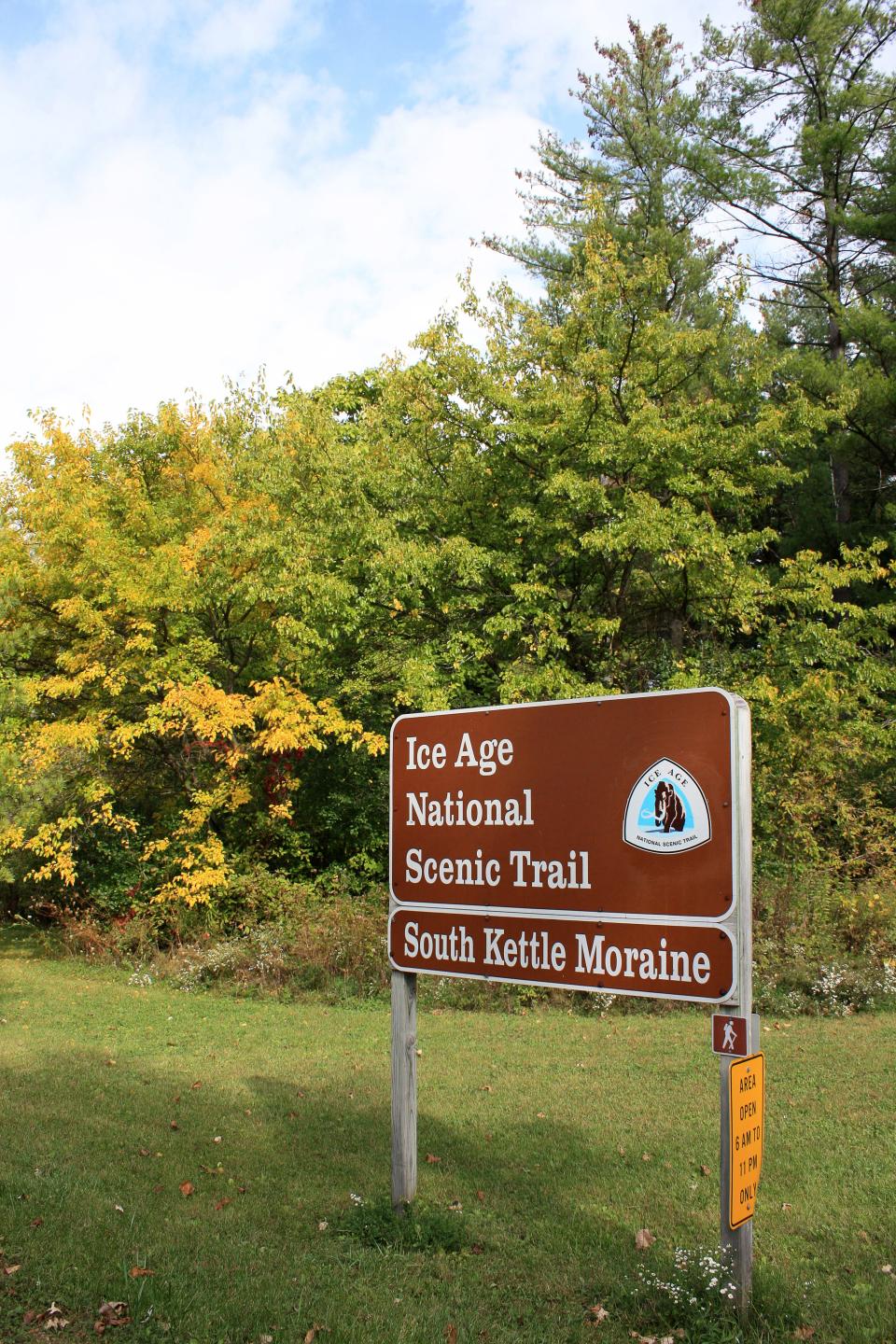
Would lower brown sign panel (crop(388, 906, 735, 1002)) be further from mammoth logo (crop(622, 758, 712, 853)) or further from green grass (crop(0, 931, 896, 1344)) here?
green grass (crop(0, 931, 896, 1344))

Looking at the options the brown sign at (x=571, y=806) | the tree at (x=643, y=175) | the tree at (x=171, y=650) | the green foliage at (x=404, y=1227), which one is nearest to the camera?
the brown sign at (x=571, y=806)

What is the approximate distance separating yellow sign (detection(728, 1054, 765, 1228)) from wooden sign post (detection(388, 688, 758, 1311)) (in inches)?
1.7

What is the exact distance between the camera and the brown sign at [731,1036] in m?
4.08

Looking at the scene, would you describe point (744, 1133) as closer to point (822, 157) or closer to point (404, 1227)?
point (404, 1227)

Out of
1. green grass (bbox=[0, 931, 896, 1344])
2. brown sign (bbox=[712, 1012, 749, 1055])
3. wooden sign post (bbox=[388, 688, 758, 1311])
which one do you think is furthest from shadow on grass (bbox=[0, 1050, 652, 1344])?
brown sign (bbox=[712, 1012, 749, 1055])

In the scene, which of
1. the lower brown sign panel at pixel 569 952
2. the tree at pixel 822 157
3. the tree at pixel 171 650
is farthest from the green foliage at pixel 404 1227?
the tree at pixel 822 157

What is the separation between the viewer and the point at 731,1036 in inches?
161

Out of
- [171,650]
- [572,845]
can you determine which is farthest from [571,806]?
[171,650]

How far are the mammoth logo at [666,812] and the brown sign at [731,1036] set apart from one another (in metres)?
0.69

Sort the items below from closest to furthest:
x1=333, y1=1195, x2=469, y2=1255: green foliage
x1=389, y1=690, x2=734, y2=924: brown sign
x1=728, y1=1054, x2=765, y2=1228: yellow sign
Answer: x1=728, y1=1054, x2=765, y2=1228: yellow sign < x1=389, y1=690, x2=734, y2=924: brown sign < x1=333, y1=1195, x2=469, y2=1255: green foliage

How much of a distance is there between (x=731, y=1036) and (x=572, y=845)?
1075mm

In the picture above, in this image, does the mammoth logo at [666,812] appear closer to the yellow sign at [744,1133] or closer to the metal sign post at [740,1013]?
the metal sign post at [740,1013]

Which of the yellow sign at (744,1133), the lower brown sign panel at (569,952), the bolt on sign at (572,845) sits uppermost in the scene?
the bolt on sign at (572,845)

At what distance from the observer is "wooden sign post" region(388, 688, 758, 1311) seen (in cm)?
420
